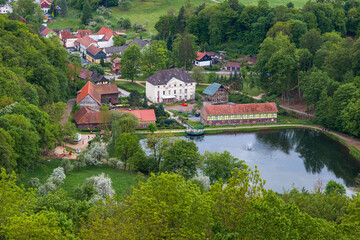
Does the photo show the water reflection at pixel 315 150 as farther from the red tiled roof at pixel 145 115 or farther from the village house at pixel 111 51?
the village house at pixel 111 51

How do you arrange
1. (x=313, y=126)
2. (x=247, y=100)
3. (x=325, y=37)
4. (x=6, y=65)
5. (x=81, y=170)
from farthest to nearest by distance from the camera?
(x=325, y=37)
(x=247, y=100)
(x=313, y=126)
(x=6, y=65)
(x=81, y=170)

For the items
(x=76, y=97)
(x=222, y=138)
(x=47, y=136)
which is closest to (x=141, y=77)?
(x=76, y=97)

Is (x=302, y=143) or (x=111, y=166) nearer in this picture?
(x=111, y=166)

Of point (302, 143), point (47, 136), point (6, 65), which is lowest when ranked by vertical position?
point (302, 143)

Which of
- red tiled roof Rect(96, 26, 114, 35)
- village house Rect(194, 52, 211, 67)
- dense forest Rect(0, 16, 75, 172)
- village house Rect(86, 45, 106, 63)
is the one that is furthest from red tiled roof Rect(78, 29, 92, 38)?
dense forest Rect(0, 16, 75, 172)

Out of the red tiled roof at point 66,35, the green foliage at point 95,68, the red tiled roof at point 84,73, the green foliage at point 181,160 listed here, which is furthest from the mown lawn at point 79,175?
the red tiled roof at point 66,35

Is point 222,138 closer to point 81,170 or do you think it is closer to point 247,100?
point 247,100
